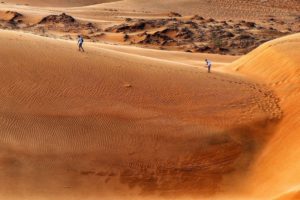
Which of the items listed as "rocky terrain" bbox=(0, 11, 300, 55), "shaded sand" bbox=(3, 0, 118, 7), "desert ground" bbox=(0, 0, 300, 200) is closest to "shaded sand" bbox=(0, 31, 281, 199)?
"desert ground" bbox=(0, 0, 300, 200)

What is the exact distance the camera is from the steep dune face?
9656 millimetres

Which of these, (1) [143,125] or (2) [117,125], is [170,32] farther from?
(2) [117,125]

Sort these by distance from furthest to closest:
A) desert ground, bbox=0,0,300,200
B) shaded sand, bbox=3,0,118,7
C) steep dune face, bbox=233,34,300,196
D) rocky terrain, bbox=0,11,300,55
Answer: shaded sand, bbox=3,0,118,7, rocky terrain, bbox=0,11,300,55, steep dune face, bbox=233,34,300,196, desert ground, bbox=0,0,300,200

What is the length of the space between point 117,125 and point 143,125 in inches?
19.5

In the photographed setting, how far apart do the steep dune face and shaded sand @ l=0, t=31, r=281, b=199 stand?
0.29 metres

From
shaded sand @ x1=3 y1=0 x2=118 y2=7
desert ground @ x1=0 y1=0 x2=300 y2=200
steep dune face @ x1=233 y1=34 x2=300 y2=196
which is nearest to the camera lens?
desert ground @ x1=0 y1=0 x2=300 y2=200

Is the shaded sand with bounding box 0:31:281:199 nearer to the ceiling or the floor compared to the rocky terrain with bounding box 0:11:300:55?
nearer to the ceiling

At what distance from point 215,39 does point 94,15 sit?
33.3 feet

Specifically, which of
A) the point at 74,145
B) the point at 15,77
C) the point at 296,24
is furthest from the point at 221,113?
the point at 296,24

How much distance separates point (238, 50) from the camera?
76.4 ft

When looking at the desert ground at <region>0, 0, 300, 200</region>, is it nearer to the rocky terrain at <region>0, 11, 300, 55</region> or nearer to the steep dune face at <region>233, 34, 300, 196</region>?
the steep dune face at <region>233, 34, 300, 196</region>

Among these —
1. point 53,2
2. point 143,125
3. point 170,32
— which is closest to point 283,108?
point 143,125

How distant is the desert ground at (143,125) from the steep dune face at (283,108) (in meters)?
0.03

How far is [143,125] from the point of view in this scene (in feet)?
36.0
